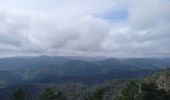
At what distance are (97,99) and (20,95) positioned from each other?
48927mm

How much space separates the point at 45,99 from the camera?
164m

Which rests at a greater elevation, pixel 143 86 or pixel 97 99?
pixel 143 86

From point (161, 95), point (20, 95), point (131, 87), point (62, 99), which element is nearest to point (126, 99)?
point (131, 87)

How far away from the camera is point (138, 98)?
128m

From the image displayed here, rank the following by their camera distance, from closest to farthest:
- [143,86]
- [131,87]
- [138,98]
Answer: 1. [138,98]
2. [143,86]
3. [131,87]

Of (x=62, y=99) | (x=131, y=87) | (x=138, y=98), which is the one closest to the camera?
(x=138, y=98)

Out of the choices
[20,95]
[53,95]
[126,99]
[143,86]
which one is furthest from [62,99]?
[143,86]

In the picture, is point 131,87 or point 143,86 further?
point 131,87

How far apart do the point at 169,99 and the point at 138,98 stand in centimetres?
2140

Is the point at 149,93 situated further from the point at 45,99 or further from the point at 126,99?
the point at 45,99

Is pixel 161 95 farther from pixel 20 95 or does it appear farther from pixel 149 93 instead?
pixel 20 95

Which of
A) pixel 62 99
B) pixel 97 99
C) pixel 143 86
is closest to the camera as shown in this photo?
pixel 143 86

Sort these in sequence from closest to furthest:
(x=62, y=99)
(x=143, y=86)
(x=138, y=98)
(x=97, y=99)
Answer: (x=138, y=98)
(x=143, y=86)
(x=62, y=99)
(x=97, y=99)

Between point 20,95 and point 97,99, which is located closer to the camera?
point 20,95
